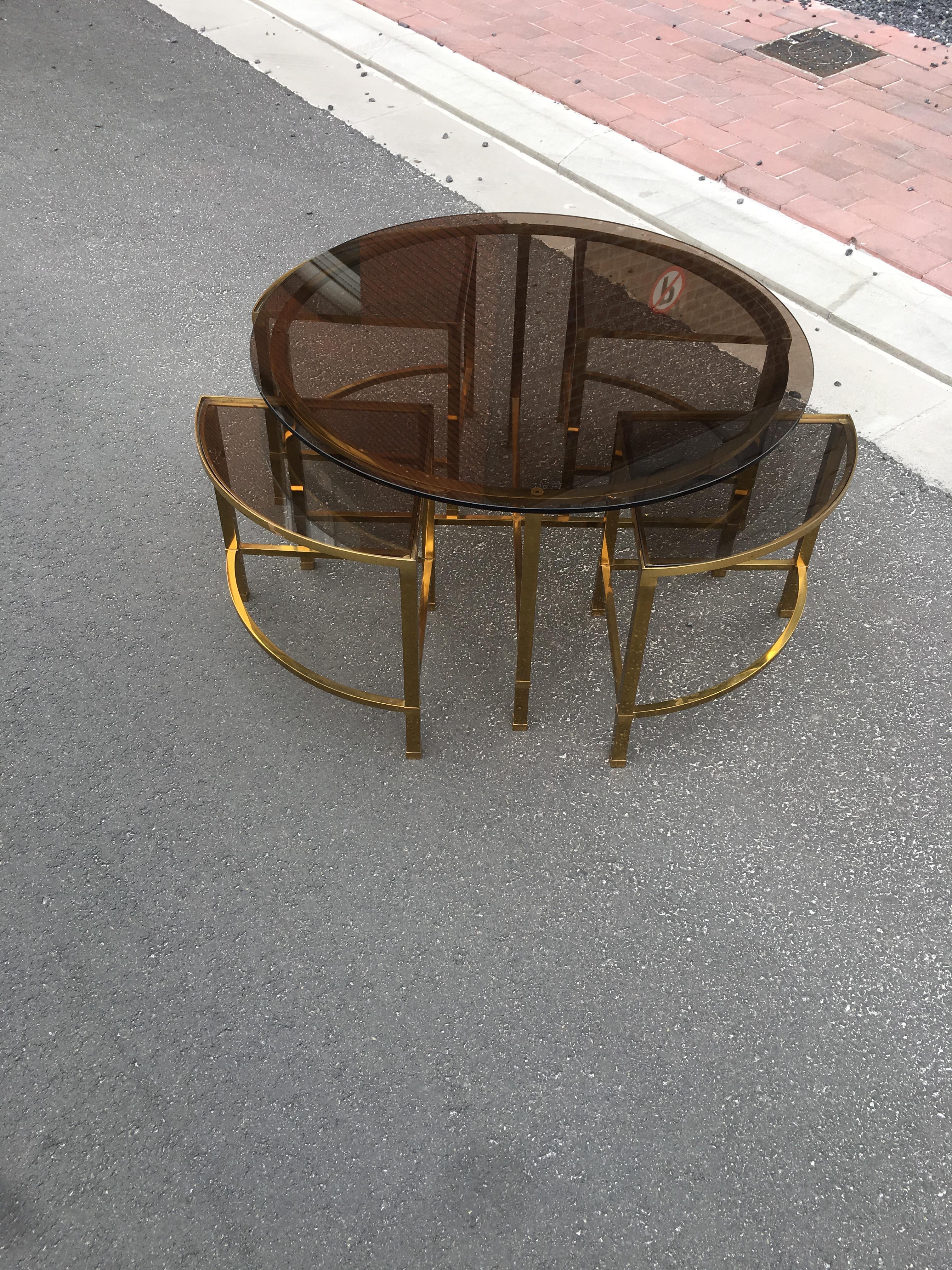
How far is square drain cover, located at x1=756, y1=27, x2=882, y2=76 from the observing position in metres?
5.27

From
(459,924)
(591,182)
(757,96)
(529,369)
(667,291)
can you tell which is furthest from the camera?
(757,96)

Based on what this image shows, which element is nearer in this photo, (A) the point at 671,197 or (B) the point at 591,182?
(A) the point at 671,197

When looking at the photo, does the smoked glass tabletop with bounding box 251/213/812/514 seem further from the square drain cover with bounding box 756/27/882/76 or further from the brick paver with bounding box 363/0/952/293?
the square drain cover with bounding box 756/27/882/76

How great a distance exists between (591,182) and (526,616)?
2.84 m

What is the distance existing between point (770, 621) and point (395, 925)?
130cm

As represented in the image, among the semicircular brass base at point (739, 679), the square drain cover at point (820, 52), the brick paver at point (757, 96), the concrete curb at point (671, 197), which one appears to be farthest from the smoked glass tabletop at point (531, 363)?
the square drain cover at point (820, 52)

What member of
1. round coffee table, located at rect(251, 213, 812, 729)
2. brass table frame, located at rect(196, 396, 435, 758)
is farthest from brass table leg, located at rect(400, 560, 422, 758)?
round coffee table, located at rect(251, 213, 812, 729)

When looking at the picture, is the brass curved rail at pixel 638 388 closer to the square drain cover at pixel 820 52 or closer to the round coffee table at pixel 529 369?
the round coffee table at pixel 529 369

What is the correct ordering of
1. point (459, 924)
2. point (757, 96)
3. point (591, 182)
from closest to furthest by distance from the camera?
point (459, 924) < point (591, 182) < point (757, 96)

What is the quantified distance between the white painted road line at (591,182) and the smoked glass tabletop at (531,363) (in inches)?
42.3

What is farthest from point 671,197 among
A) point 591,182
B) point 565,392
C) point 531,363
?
point 565,392

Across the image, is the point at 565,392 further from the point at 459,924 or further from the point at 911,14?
the point at 911,14

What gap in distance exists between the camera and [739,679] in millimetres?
2477

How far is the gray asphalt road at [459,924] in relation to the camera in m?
1.85
